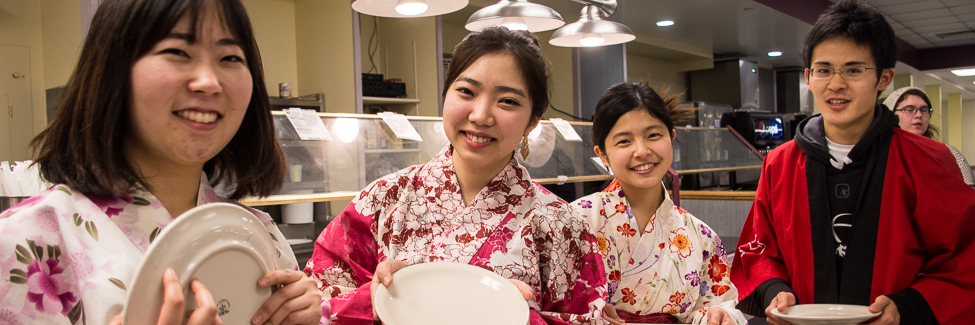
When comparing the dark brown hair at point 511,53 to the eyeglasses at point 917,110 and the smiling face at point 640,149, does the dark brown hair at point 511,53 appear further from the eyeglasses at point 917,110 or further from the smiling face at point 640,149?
the eyeglasses at point 917,110

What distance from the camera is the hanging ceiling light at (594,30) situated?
9.87 feet

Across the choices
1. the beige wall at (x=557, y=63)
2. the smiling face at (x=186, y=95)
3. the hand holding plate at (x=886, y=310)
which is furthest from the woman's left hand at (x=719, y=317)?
the beige wall at (x=557, y=63)

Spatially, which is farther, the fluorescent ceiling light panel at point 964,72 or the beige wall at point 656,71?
the fluorescent ceiling light panel at point 964,72

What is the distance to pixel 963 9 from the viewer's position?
285 inches

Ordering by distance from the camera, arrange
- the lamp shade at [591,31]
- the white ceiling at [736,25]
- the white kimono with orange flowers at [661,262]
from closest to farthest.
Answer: the white kimono with orange flowers at [661,262]
the lamp shade at [591,31]
the white ceiling at [736,25]

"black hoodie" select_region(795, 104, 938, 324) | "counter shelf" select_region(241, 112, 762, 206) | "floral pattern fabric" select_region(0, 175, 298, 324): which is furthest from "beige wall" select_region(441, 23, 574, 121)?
"floral pattern fabric" select_region(0, 175, 298, 324)

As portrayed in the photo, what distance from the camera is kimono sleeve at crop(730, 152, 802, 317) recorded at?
1.73 metres

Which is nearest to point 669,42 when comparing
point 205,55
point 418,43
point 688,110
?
point 418,43

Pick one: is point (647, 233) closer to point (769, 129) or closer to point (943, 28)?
point (769, 129)

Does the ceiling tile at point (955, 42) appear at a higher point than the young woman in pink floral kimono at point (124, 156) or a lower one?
higher

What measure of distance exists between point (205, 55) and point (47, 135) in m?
0.23

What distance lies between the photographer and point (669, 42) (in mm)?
8656

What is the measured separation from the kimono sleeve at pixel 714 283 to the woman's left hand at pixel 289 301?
114 cm

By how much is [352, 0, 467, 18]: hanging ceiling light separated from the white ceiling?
3.32m
